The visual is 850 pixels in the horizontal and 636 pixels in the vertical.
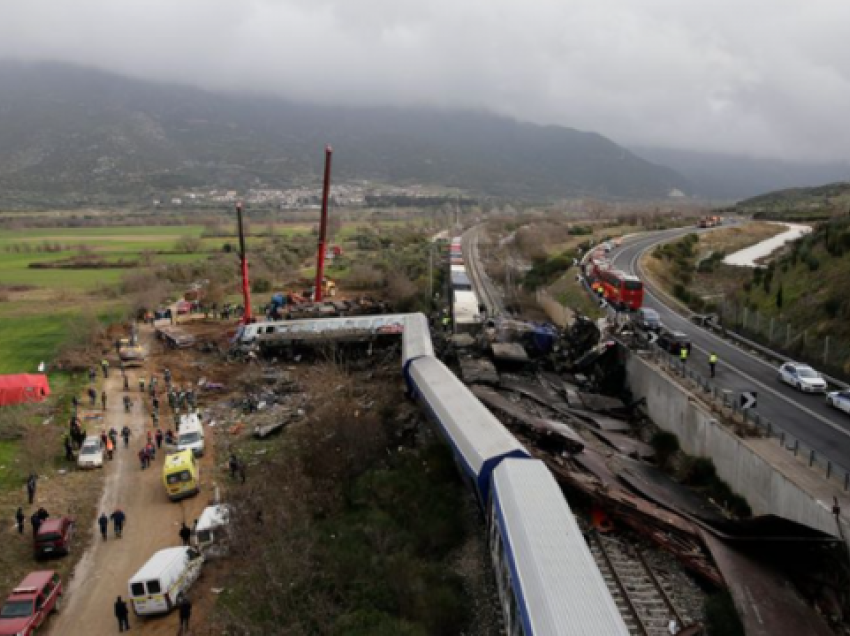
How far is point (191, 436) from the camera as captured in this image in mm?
33812

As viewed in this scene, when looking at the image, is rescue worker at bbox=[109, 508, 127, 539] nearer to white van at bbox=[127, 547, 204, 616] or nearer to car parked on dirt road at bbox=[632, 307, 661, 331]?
white van at bbox=[127, 547, 204, 616]

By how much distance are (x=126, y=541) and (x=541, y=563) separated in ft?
62.4

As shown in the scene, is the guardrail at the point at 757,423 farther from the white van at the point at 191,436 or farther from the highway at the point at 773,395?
the white van at the point at 191,436

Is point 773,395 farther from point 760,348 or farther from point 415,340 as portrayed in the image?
point 415,340

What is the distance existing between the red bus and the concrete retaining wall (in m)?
10.8

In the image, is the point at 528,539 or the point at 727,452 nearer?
the point at 528,539

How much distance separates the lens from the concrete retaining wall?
768 inches

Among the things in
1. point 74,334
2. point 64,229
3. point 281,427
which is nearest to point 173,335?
point 74,334

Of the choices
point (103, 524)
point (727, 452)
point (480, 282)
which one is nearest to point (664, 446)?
point (727, 452)

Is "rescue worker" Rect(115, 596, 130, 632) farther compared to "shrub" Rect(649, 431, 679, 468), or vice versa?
"shrub" Rect(649, 431, 679, 468)

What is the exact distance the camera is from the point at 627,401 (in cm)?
3641

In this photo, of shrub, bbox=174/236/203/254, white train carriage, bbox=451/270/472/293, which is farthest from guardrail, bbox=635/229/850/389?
shrub, bbox=174/236/203/254

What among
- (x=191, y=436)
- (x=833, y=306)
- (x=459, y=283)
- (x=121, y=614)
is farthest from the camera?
(x=459, y=283)

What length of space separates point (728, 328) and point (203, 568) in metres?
34.0
